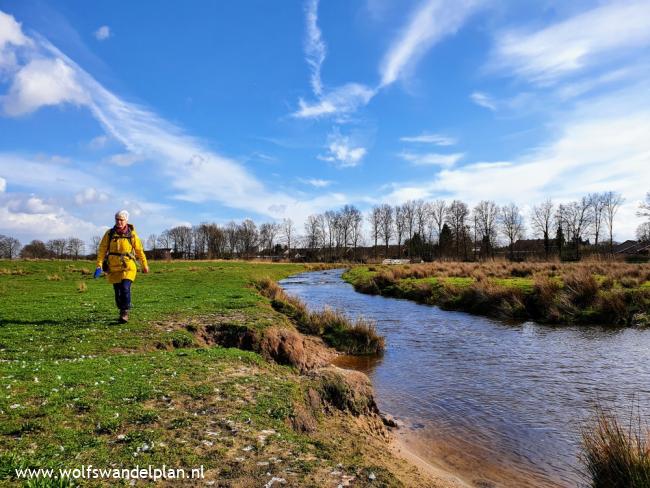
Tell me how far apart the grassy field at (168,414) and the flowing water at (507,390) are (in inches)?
71.0

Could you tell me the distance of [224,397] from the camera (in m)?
6.47

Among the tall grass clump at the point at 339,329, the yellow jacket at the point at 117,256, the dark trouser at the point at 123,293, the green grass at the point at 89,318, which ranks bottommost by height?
the tall grass clump at the point at 339,329

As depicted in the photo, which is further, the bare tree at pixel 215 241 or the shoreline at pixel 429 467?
the bare tree at pixel 215 241

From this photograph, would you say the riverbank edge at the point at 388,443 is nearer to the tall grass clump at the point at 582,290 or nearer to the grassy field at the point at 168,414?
the grassy field at the point at 168,414

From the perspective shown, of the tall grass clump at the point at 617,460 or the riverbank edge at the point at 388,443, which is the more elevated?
the tall grass clump at the point at 617,460

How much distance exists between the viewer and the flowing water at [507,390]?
686 cm

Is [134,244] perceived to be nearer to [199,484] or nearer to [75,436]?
[75,436]

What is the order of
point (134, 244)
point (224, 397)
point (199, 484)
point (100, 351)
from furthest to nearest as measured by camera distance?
point (134, 244) < point (100, 351) < point (224, 397) < point (199, 484)

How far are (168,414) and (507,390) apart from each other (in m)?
8.08

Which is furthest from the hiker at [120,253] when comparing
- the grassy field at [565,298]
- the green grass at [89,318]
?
the grassy field at [565,298]

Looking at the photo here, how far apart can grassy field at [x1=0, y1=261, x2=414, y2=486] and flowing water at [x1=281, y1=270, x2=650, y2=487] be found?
1.80 meters

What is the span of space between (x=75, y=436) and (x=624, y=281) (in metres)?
25.7

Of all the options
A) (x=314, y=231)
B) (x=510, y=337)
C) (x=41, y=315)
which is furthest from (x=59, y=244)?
(x=510, y=337)

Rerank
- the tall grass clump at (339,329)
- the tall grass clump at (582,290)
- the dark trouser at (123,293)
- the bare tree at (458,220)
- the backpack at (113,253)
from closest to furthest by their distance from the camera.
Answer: the backpack at (113,253) < the dark trouser at (123,293) < the tall grass clump at (339,329) < the tall grass clump at (582,290) < the bare tree at (458,220)
